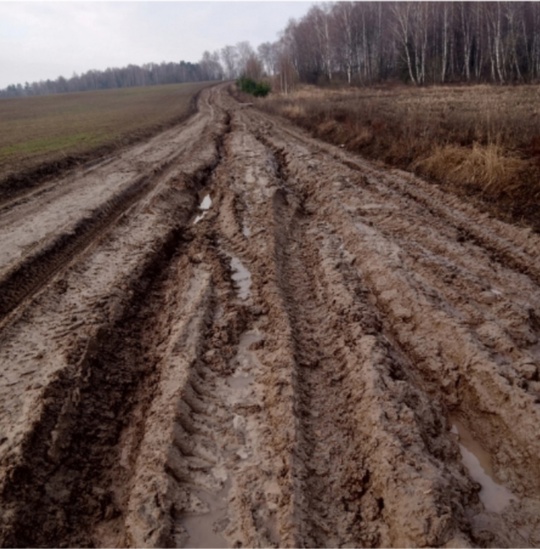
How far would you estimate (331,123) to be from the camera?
16.4 metres

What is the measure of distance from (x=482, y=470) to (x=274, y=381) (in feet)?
6.07

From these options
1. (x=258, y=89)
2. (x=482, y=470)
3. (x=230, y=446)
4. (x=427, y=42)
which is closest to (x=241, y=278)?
(x=230, y=446)

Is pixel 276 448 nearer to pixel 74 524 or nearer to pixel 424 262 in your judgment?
pixel 74 524

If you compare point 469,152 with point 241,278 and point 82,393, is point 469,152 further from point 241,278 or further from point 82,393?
point 82,393

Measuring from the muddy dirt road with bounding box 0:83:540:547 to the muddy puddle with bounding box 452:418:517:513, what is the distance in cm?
1

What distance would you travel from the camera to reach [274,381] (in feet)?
14.4

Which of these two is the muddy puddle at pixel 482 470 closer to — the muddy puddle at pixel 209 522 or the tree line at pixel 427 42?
the muddy puddle at pixel 209 522

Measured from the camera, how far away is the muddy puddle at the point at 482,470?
3.33 m

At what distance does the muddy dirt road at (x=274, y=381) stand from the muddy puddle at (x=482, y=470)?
0.01 meters

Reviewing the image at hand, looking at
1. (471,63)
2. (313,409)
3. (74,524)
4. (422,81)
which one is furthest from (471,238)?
(471,63)

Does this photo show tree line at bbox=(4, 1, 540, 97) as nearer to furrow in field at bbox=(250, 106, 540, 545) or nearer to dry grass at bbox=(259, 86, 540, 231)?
dry grass at bbox=(259, 86, 540, 231)

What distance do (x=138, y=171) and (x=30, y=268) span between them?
253 inches

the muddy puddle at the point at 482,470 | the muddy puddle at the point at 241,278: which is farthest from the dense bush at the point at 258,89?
the muddy puddle at the point at 482,470

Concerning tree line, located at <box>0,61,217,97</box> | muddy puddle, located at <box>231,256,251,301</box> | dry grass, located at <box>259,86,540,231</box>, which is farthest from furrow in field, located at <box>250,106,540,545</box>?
tree line, located at <box>0,61,217,97</box>
